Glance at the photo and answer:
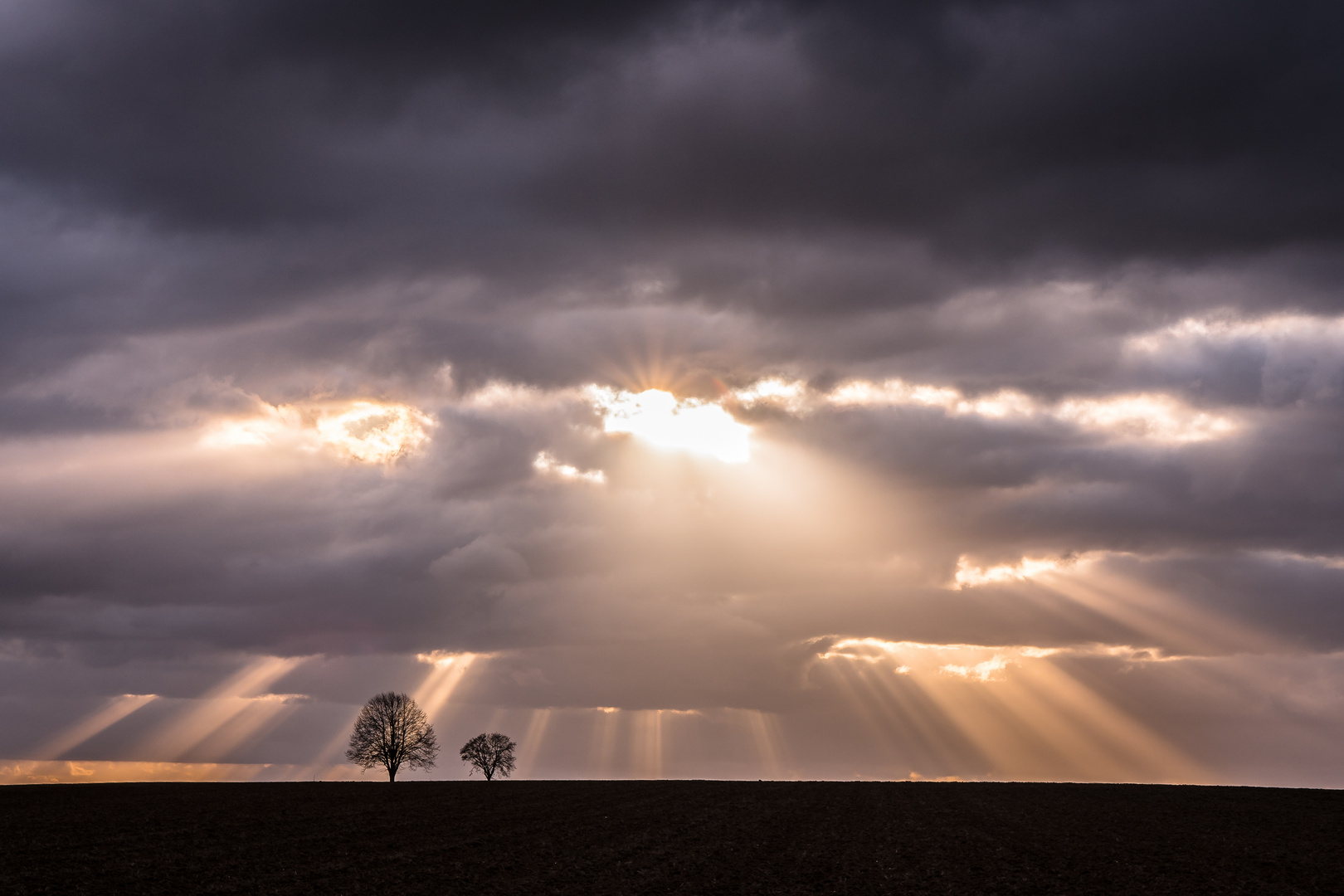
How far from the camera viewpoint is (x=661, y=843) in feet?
178

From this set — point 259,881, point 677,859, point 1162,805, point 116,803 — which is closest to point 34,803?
point 116,803

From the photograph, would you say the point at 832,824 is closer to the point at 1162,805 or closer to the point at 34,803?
the point at 1162,805

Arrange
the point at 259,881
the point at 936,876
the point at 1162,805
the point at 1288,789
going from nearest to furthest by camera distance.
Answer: the point at 259,881 < the point at 936,876 < the point at 1162,805 < the point at 1288,789

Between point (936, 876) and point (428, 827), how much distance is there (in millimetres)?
30466

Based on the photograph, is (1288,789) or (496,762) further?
(496,762)

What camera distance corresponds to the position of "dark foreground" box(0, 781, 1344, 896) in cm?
4191

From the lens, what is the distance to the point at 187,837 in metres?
54.2

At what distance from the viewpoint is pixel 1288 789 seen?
103m

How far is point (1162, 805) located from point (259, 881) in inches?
2780

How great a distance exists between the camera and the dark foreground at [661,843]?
41.9m

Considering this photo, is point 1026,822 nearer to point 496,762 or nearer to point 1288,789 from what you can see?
point 1288,789

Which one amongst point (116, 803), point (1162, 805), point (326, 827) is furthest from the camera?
point (1162, 805)

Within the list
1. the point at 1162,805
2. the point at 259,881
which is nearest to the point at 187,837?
the point at 259,881

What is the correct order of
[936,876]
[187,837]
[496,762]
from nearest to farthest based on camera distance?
[936,876] < [187,837] < [496,762]
